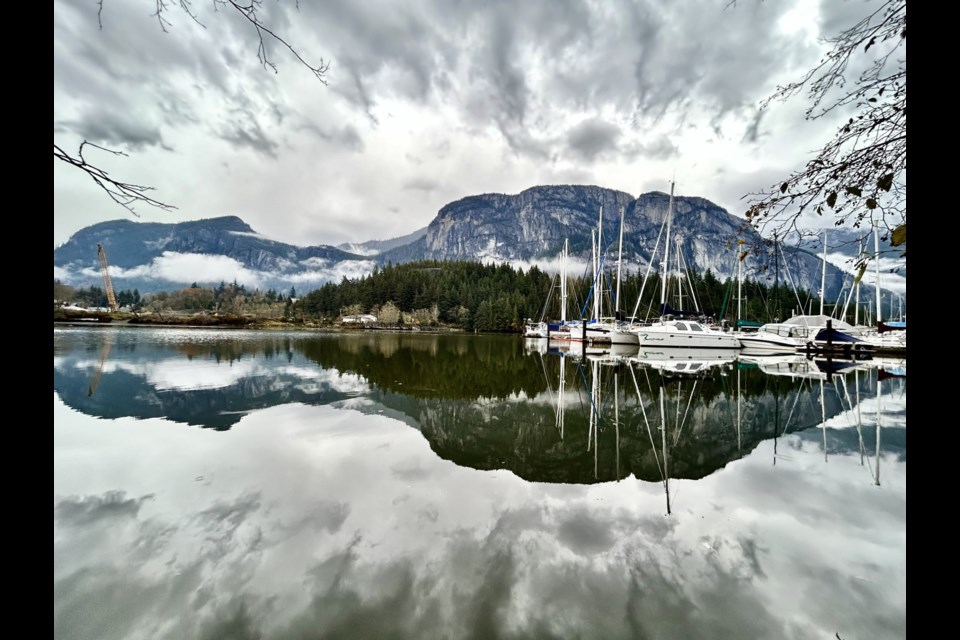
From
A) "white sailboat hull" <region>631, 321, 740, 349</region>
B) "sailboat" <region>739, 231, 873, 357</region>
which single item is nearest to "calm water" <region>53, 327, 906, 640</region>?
"white sailboat hull" <region>631, 321, 740, 349</region>

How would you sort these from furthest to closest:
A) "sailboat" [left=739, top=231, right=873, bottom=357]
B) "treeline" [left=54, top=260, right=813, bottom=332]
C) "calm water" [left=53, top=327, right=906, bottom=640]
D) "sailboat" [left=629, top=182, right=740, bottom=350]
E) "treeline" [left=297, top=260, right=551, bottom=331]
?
"treeline" [left=297, top=260, right=551, bottom=331] < "treeline" [left=54, top=260, right=813, bottom=332] < "sailboat" [left=629, top=182, right=740, bottom=350] < "sailboat" [left=739, top=231, right=873, bottom=357] < "calm water" [left=53, top=327, right=906, bottom=640]

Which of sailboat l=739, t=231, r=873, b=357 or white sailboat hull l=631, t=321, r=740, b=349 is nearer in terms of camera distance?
sailboat l=739, t=231, r=873, b=357

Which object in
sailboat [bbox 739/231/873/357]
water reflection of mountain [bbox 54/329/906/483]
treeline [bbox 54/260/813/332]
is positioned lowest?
water reflection of mountain [bbox 54/329/906/483]

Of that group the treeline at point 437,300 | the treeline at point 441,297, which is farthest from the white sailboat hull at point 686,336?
the treeline at point 441,297

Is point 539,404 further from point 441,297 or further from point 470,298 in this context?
point 441,297

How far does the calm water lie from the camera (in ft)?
11.2

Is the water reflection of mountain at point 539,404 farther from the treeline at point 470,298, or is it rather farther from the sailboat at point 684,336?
the treeline at point 470,298

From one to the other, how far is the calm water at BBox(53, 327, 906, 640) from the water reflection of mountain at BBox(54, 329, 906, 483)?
0.41ft

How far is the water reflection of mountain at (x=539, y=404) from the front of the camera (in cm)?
797

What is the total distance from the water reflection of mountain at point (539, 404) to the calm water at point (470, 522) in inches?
4.9

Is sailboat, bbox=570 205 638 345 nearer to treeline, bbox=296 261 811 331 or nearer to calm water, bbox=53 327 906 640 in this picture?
calm water, bbox=53 327 906 640

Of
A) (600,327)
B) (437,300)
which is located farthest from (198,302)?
(600,327)
